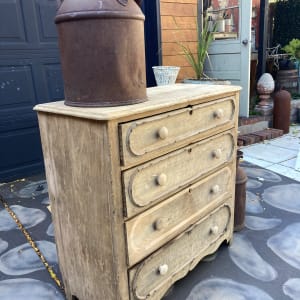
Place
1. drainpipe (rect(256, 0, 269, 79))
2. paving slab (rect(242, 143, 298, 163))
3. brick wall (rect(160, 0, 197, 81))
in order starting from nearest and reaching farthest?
paving slab (rect(242, 143, 298, 163)) → brick wall (rect(160, 0, 197, 81)) → drainpipe (rect(256, 0, 269, 79))

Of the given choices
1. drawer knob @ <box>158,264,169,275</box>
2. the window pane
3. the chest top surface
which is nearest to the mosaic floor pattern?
drawer knob @ <box>158,264,169,275</box>

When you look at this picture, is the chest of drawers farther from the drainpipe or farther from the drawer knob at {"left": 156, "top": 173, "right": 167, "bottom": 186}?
the drainpipe

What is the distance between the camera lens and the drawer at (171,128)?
3.73 feet

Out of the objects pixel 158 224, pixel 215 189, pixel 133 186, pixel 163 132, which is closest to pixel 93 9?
pixel 163 132

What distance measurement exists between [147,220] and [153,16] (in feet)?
10.1

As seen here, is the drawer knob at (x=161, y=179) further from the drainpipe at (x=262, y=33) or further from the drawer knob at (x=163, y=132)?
the drainpipe at (x=262, y=33)

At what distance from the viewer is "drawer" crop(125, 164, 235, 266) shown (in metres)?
1.27

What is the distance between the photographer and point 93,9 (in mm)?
1082

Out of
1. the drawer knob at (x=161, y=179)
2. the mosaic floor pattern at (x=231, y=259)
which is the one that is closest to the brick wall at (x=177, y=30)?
the mosaic floor pattern at (x=231, y=259)

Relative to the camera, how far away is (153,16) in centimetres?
371

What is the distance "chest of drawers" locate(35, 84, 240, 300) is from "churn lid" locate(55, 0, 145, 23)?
331 millimetres

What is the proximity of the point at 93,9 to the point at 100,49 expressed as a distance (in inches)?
5.4

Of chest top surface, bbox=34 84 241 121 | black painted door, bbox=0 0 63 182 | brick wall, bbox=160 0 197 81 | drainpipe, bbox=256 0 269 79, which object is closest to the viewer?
chest top surface, bbox=34 84 241 121

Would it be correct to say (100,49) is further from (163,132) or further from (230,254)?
(230,254)
